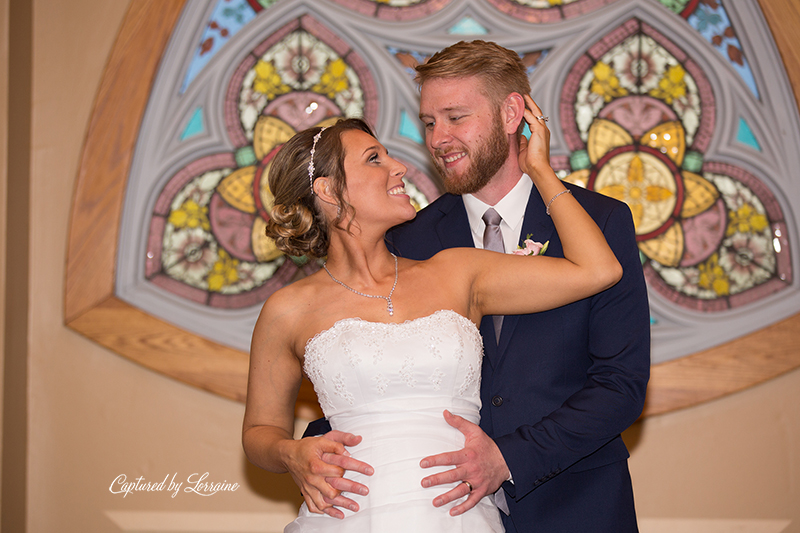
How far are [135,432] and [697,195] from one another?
12.9 feet

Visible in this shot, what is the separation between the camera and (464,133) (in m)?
2.79

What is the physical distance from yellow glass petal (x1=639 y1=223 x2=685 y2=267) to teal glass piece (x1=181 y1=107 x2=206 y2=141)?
9.90 ft

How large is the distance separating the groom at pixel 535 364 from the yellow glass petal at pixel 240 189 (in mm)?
2134

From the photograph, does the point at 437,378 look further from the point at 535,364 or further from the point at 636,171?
the point at 636,171

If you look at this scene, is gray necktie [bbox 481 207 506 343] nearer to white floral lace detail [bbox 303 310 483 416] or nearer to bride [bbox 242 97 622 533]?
bride [bbox 242 97 622 533]

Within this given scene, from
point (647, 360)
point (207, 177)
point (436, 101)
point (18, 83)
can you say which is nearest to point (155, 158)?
point (207, 177)

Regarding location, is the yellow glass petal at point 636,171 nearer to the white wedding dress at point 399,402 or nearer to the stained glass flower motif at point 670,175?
the stained glass flower motif at point 670,175

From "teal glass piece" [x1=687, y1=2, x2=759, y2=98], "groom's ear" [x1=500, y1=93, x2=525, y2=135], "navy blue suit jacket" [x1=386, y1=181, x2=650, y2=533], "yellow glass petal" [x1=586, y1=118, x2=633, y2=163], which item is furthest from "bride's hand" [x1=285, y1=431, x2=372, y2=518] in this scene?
"teal glass piece" [x1=687, y1=2, x2=759, y2=98]

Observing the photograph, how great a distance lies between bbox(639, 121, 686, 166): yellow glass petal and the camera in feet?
14.7

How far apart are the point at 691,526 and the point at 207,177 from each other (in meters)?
3.79

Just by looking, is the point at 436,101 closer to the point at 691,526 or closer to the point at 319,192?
the point at 319,192

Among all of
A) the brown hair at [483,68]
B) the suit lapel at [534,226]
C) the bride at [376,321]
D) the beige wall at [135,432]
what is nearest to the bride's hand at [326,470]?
the bride at [376,321]

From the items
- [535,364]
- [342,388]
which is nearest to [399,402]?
[342,388]

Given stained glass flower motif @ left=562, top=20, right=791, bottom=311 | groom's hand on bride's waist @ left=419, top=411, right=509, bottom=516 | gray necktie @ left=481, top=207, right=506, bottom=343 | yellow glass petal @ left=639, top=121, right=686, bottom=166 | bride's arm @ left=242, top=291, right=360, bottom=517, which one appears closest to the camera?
groom's hand on bride's waist @ left=419, top=411, right=509, bottom=516
